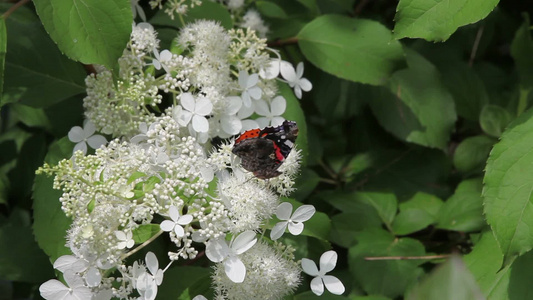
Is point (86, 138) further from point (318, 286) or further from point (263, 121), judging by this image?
point (318, 286)

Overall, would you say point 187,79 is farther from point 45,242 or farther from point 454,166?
point 454,166

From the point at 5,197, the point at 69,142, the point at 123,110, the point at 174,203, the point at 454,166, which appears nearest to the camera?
the point at 174,203

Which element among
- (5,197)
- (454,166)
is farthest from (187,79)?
(454,166)

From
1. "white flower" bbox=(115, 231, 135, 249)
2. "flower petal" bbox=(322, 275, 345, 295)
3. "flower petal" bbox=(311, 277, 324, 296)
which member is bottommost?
"flower petal" bbox=(322, 275, 345, 295)

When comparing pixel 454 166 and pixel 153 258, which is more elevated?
pixel 153 258

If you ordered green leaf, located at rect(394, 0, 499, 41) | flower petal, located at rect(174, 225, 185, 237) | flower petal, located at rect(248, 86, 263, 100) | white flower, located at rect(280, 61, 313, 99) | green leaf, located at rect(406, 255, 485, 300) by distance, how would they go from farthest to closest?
1. white flower, located at rect(280, 61, 313, 99)
2. flower petal, located at rect(248, 86, 263, 100)
3. green leaf, located at rect(394, 0, 499, 41)
4. flower petal, located at rect(174, 225, 185, 237)
5. green leaf, located at rect(406, 255, 485, 300)

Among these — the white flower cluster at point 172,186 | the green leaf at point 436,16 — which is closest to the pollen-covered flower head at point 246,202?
the white flower cluster at point 172,186

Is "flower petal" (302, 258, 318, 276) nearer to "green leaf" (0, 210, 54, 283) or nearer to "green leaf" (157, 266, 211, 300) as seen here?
"green leaf" (157, 266, 211, 300)

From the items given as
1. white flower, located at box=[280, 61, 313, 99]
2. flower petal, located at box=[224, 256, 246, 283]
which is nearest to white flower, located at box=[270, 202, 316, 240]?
flower petal, located at box=[224, 256, 246, 283]
